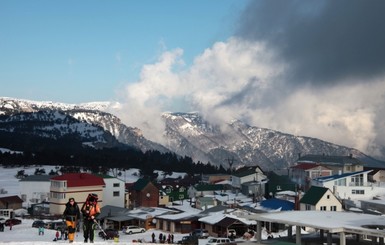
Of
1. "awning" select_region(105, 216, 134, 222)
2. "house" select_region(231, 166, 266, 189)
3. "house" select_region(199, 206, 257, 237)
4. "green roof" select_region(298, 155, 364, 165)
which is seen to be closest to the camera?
"house" select_region(199, 206, 257, 237)

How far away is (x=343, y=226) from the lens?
2422 centimetres

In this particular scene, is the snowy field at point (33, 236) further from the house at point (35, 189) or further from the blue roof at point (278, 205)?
the house at point (35, 189)

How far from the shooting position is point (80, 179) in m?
74.9

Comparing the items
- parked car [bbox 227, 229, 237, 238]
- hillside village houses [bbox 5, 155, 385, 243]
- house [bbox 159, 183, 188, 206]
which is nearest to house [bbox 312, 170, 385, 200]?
hillside village houses [bbox 5, 155, 385, 243]

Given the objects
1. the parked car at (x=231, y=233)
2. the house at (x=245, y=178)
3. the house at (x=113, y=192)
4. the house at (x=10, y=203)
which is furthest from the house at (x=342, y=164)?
the house at (x=10, y=203)

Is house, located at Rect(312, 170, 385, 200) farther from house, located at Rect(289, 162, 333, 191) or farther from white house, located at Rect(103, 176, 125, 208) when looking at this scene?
white house, located at Rect(103, 176, 125, 208)

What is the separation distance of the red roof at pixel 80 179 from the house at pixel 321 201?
31.4 m

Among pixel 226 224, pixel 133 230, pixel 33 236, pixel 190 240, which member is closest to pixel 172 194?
pixel 133 230

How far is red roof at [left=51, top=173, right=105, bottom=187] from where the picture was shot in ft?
238

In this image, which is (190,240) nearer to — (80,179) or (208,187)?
(80,179)

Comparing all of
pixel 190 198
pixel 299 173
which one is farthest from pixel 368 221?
pixel 299 173

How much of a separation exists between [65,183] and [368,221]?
2058 inches

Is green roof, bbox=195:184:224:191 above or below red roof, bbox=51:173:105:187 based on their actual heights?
below

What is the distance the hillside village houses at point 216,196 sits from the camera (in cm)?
5591
